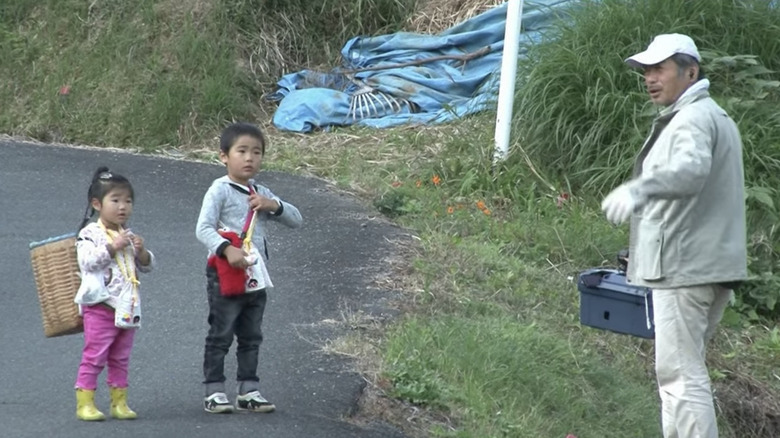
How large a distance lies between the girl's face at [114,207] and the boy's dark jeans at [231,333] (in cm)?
46

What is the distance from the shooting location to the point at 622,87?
10.4 meters

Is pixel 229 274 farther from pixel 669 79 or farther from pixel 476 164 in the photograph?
pixel 476 164

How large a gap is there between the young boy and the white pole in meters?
4.30

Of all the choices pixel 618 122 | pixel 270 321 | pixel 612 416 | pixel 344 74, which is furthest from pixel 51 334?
pixel 344 74

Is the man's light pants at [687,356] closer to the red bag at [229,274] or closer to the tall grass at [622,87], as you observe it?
the red bag at [229,274]

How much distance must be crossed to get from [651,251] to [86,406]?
8.24 ft

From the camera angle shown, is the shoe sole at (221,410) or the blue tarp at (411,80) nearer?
the shoe sole at (221,410)

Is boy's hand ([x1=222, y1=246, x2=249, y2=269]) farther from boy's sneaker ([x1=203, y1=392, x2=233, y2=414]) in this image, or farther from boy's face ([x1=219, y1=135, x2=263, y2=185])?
boy's sneaker ([x1=203, y1=392, x2=233, y2=414])

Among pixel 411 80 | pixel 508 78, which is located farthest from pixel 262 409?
pixel 411 80

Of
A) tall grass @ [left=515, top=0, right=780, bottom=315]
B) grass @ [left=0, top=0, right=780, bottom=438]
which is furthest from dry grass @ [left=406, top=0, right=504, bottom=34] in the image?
tall grass @ [left=515, top=0, right=780, bottom=315]

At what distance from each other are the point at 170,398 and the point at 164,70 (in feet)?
23.0

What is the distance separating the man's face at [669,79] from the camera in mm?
5875

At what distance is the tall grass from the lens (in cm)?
998

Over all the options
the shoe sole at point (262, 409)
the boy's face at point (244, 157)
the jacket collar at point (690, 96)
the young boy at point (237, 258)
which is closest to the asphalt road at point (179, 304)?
the shoe sole at point (262, 409)
